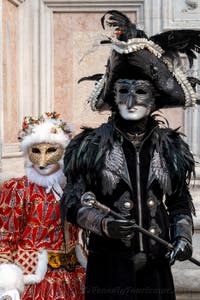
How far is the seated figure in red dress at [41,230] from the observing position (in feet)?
13.6

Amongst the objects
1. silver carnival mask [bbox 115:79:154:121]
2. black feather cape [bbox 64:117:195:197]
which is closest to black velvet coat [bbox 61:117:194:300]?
black feather cape [bbox 64:117:195:197]

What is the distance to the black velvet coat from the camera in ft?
11.8

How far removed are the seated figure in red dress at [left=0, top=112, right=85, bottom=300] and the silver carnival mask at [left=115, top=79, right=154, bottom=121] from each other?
73 centimetres

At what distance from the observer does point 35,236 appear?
4191 millimetres

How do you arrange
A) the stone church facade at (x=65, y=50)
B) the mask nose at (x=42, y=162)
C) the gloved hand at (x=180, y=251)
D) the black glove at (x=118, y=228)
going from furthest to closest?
the stone church facade at (x=65, y=50) → the mask nose at (x=42, y=162) → the gloved hand at (x=180, y=251) → the black glove at (x=118, y=228)

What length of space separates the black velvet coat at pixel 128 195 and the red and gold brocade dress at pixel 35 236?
48 cm

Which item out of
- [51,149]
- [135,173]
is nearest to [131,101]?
[135,173]

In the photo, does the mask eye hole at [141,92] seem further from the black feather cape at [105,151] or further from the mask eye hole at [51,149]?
the mask eye hole at [51,149]

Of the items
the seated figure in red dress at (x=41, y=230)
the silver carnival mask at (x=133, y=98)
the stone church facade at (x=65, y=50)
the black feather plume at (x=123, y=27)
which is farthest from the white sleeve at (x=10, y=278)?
the stone church facade at (x=65, y=50)

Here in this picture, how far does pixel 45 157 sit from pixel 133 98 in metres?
0.82

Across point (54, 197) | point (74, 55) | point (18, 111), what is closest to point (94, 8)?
point (74, 55)

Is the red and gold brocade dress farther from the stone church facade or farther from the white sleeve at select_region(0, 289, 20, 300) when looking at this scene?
the stone church facade

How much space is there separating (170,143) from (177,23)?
9.97 ft

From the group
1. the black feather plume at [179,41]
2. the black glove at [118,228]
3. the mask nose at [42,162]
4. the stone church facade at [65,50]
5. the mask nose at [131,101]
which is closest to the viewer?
the black glove at [118,228]
